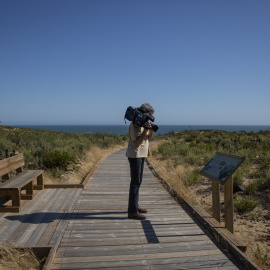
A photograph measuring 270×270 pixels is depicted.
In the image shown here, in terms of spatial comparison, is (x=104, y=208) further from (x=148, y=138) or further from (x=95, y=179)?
(x=95, y=179)

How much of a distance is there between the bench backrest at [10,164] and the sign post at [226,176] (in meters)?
3.95

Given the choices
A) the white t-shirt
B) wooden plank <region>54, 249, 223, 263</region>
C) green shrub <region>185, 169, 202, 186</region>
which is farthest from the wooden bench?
green shrub <region>185, 169, 202, 186</region>

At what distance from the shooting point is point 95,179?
8.39m

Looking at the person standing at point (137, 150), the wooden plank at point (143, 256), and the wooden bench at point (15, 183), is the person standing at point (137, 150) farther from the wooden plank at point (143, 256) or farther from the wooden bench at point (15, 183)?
the wooden bench at point (15, 183)

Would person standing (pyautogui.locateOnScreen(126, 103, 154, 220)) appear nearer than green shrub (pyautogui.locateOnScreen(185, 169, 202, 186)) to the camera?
Yes

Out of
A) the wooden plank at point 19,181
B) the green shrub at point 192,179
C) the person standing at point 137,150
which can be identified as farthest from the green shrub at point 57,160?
the person standing at point 137,150

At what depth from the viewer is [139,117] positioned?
4.38 m

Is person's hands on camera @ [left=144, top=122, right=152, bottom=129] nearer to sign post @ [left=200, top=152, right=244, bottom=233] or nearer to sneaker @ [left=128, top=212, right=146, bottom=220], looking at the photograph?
sign post @ [left=200, top=152, right=244, bottom=233]

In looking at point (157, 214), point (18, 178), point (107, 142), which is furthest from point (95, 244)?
point (107, 142)

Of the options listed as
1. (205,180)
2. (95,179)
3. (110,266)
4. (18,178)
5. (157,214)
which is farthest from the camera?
(205,180)

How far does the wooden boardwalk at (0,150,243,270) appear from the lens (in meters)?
3.31

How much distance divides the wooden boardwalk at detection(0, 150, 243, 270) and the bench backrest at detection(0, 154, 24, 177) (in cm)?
82

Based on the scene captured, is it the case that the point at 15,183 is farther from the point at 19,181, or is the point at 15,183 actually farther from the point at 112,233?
the point at 112,233

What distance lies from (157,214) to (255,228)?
2337 mm
